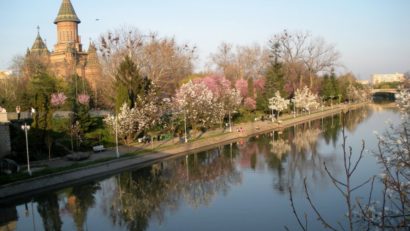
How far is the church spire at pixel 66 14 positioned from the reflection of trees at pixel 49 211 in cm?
5018

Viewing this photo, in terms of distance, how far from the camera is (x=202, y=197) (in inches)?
763

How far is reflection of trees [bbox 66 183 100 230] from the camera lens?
16859mm

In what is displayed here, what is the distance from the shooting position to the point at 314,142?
3428 cm

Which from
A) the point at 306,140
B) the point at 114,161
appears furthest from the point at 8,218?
the point at 306,140

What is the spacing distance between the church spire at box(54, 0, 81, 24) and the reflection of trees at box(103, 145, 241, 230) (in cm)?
4447

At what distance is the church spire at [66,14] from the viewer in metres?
64.4

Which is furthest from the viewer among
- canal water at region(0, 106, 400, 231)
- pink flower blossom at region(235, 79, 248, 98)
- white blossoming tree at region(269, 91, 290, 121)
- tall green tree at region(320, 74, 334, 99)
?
tall green tree at region(320, 74, 334, 99)

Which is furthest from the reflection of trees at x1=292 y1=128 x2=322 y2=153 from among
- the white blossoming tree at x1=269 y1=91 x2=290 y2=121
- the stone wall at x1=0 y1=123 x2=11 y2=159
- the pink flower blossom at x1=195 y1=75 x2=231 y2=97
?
the stone wall at x1=0 y1=123 x2=11 y2=159

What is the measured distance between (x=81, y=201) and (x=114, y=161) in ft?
20.5

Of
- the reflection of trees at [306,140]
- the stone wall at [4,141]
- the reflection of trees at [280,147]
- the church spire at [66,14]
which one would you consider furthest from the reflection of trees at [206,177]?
the church spire at [66,14]

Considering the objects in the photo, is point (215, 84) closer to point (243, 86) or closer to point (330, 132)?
point (243, 86)

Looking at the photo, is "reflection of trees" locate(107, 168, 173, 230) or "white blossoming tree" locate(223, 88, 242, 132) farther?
"white blossoming tree" locate(223, 88, 242, 132)

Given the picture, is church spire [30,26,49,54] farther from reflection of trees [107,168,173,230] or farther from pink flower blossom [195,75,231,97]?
reflection of trees [107,168,173,230]

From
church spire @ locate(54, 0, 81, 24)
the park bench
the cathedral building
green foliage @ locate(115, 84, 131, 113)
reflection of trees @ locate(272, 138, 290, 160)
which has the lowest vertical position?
reflection of trees @ locate(272, 138, 290, 160)
